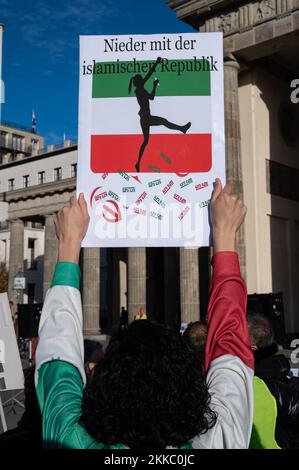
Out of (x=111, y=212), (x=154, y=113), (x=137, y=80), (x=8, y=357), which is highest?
(x=137, y=80)

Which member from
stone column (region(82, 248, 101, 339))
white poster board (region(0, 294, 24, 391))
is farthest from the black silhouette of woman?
stone column (region(82, 248, 101, 339))

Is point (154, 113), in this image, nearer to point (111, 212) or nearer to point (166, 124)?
point (166, 124)

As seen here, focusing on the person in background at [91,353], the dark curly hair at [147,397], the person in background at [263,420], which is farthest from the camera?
the person in background at [91,353]

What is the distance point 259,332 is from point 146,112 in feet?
4.92

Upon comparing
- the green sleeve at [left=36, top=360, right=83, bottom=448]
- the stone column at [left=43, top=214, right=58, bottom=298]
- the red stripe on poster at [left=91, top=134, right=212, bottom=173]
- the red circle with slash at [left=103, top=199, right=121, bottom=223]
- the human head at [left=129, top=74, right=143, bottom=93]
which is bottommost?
the green sleeve at [left=36, top=360, right=83, bottom=448]

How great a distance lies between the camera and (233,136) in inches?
830

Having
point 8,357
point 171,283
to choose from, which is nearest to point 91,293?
point 171,283

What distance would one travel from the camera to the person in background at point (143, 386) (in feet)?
4.93

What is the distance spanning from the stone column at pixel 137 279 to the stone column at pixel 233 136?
34.2 ft

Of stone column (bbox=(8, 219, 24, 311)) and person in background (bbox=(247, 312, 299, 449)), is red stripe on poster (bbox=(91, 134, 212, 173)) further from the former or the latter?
stone column (bbox=(8, 219, 24, 311))

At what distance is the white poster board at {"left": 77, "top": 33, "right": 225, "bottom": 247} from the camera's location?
116 inches

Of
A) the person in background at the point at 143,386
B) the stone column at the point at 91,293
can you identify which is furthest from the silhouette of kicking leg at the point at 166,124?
the stone column at the point at 91,293

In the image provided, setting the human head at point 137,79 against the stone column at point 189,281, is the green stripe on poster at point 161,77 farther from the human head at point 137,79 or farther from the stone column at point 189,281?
the stone column at point 189,281
